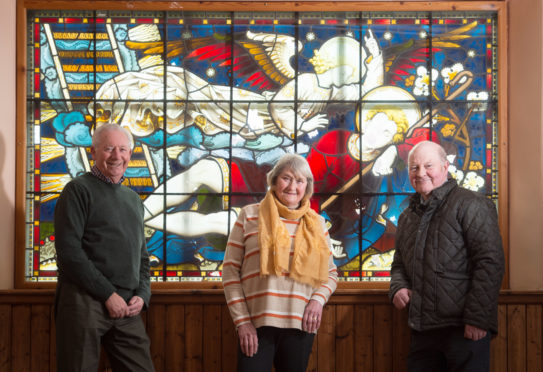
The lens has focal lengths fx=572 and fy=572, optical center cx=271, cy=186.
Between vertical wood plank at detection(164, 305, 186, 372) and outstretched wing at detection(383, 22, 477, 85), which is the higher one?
outstretched wing at detection(383, 22, 477, 85)

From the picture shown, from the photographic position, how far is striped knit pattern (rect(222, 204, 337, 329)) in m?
2.35

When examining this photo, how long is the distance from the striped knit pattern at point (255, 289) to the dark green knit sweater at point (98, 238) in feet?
1.57

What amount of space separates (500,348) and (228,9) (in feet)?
8.12

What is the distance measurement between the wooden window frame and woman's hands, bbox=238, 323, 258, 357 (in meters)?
0.97

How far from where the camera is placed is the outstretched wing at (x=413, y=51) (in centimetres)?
339

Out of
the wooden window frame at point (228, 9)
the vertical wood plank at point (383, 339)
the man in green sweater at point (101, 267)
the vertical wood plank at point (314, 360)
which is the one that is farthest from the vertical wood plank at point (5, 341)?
the vertical wood plank at point (383, 339)

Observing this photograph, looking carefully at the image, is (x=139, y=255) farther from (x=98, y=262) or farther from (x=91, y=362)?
(x=91, y=362)

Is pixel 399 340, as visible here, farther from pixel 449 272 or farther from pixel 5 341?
pixel 5 341

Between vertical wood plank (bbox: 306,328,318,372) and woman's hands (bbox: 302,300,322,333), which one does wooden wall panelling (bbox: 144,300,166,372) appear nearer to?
vertical wood plank (bbox: 306,328,318,372)

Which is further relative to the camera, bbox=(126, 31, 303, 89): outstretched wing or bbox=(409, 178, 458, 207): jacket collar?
bbox=(126, 31, 303, 89): outstretched wing

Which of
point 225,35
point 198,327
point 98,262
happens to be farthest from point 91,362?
point 225,35

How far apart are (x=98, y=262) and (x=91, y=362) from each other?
43cm

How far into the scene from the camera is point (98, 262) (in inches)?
99.3

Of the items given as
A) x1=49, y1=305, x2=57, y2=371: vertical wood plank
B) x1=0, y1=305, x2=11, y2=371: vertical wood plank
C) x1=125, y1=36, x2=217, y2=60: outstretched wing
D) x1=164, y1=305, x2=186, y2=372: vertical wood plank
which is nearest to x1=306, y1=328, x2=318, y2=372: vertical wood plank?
x1=164, y1=305, x2=186, y2=372: vertical wood plank
